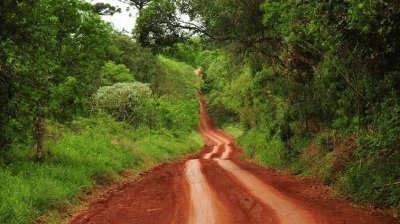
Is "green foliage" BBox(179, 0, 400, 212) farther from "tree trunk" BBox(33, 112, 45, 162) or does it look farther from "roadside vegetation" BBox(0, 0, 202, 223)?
"tree trunk" BBox(33, 112, 45, 162)

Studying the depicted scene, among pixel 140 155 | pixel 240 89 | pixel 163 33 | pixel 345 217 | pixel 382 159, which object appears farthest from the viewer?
pixel 240 89

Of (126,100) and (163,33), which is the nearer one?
(163,33)

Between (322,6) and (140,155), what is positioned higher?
(322,6)

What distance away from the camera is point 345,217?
32.1 feet

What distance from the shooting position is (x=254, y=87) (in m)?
23.7

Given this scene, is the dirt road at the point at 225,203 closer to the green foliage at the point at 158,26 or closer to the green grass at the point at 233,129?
the green foliage at the point at 158,26

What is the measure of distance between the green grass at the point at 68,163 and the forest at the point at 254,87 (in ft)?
0.18

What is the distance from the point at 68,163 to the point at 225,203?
23.6ft

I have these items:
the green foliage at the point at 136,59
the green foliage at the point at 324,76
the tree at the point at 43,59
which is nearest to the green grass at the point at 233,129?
the green foliage at the point at 136,59

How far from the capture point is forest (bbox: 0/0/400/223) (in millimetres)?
10719

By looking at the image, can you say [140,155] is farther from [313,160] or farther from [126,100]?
[313,160]

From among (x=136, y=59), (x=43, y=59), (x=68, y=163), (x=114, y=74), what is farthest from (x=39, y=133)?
(x=136, y=59)

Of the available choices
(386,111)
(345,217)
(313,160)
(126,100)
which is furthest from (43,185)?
(126,100)

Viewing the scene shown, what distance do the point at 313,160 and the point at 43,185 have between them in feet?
36.6
